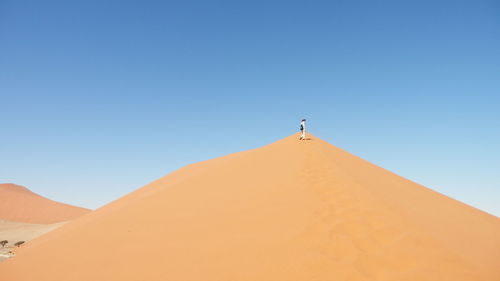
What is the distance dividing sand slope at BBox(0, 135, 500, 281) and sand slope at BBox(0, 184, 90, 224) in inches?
2122

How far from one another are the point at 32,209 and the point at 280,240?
212 feet

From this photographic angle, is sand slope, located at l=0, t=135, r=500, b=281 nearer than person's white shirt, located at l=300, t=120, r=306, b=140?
Yes

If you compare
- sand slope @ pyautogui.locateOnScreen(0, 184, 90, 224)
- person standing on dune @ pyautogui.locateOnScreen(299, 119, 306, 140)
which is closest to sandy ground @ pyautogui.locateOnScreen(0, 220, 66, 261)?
sand slope @ pyautogui.locateOnScreen(0, 184, 90, 224)

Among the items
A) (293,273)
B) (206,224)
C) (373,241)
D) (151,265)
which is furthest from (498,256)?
(151,265)

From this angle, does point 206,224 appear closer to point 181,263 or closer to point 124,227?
point 181,263

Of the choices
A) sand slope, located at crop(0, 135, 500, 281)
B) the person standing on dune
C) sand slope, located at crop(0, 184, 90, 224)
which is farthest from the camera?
sand slope, located at crop(0, 184, 90, 224)

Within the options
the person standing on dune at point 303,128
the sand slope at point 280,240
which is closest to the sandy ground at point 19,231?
the sand slope at point 280,240

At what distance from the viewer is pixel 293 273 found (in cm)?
447

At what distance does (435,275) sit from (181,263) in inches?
171

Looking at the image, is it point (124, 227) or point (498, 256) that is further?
point (124, 227)

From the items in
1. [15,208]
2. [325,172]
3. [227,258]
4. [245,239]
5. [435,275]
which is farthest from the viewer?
[15,208]

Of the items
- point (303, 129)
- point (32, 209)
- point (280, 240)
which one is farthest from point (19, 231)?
point (280, 240)

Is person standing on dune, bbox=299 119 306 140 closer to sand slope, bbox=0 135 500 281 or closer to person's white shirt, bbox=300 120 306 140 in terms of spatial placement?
person's white shirt, bbox=300 120 306 140

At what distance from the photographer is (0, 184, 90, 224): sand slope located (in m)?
49.4
